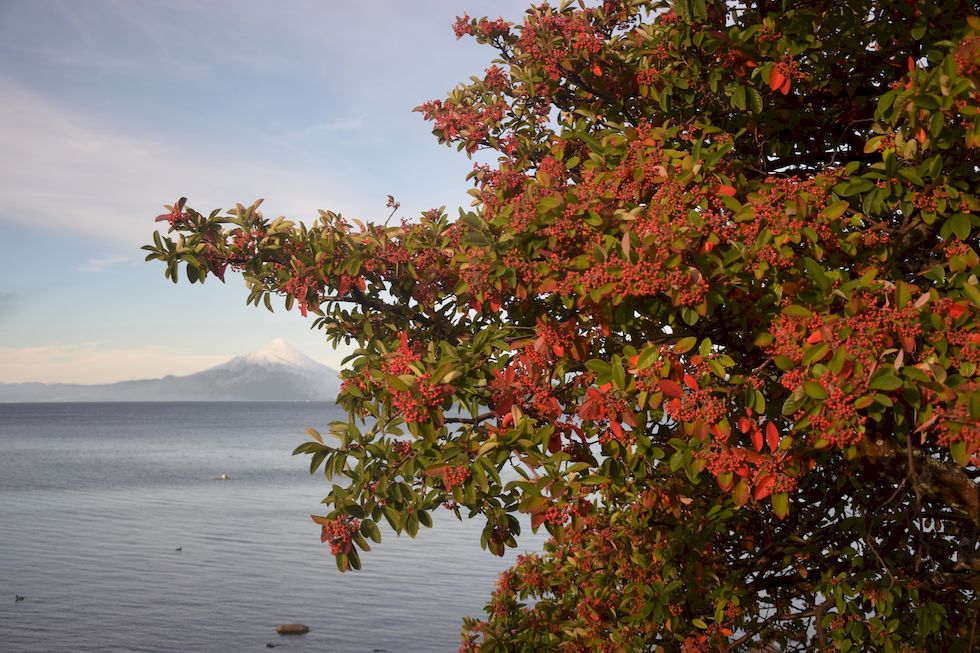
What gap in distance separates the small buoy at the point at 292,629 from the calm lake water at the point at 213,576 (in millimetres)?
360

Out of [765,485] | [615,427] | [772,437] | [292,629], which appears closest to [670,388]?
[615,427]

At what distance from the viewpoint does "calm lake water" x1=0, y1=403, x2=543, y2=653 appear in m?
26.0

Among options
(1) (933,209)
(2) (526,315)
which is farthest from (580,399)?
(1) (933,209)

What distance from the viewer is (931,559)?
7113mm

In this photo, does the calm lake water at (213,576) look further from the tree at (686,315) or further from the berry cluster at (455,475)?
the berry cluster at (455,475)

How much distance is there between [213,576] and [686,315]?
109ft

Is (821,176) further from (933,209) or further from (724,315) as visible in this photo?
(724,315)

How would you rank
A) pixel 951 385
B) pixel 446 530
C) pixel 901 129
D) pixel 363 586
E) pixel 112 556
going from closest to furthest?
pixel 951 385 < pixel 901 129 < pixel 363 586 < pixel 112 556 < pixel 446 530

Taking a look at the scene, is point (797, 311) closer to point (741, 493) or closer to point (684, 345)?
point (684, 345)

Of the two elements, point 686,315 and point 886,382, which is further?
point 686,315

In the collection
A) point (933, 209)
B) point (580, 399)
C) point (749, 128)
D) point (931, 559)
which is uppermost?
point (749, 128)

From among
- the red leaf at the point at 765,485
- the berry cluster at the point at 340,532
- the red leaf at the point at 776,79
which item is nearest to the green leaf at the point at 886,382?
the red leaf at the point at 765,485

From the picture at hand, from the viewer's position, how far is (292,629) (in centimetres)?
2659

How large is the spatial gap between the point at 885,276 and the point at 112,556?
126ft
